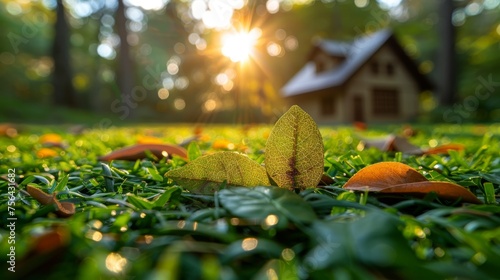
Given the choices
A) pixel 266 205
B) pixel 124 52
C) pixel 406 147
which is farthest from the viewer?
pixel 124 52

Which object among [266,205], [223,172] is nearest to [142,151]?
[223,172]

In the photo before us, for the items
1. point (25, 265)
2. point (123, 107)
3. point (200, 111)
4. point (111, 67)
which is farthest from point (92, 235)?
point (111, 67)

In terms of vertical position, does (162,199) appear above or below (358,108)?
above

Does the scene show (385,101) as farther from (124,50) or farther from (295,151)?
(295,151)

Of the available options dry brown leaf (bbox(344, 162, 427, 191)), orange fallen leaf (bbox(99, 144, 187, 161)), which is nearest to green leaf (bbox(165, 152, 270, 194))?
dry brown leaf (bbox(344, 162, 427, 191))

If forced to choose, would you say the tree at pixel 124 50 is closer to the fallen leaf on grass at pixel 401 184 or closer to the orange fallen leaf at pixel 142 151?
the orange fallen leaf at pixel 142 151

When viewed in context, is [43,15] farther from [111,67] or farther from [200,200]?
[200,200]
